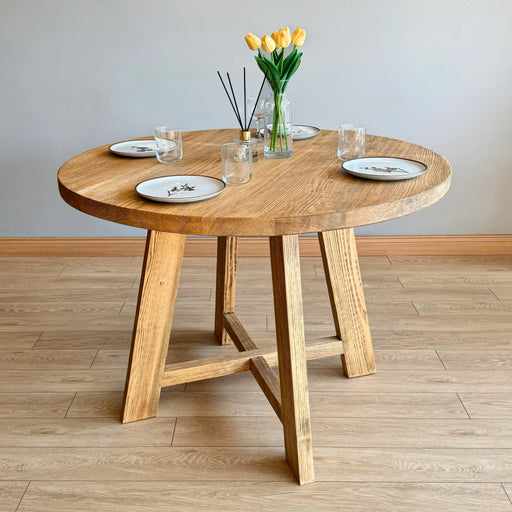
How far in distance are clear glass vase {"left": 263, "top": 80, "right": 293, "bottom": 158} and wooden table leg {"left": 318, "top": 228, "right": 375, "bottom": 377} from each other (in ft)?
0.83

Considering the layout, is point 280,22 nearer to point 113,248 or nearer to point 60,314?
point 113,248

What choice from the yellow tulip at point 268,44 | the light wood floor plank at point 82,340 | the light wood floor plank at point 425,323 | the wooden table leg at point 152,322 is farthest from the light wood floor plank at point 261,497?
the yellow tulip at point 268,44

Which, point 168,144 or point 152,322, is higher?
point 168,144

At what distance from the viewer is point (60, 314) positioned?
2.27 meters

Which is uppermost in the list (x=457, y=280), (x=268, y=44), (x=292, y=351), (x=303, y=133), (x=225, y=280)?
(x=268, y=44)

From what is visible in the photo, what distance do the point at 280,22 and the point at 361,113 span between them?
499 millimetres

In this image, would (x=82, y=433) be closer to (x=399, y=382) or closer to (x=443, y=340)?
(x=399, y=382)

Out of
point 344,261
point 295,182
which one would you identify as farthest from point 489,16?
point 295,182

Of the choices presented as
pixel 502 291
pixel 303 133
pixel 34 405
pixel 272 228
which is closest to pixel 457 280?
pixel 502 291

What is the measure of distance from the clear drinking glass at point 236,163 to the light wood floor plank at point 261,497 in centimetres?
70

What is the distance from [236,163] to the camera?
1.40 m

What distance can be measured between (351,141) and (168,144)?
1.52 feet

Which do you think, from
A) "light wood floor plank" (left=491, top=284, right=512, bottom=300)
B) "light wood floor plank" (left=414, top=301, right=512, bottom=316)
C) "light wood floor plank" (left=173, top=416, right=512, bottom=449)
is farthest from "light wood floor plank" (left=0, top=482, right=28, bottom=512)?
"light wood floor plank" (left=491, top=284, right=512, bottom=300)

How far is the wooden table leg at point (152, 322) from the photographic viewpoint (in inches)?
60.4
